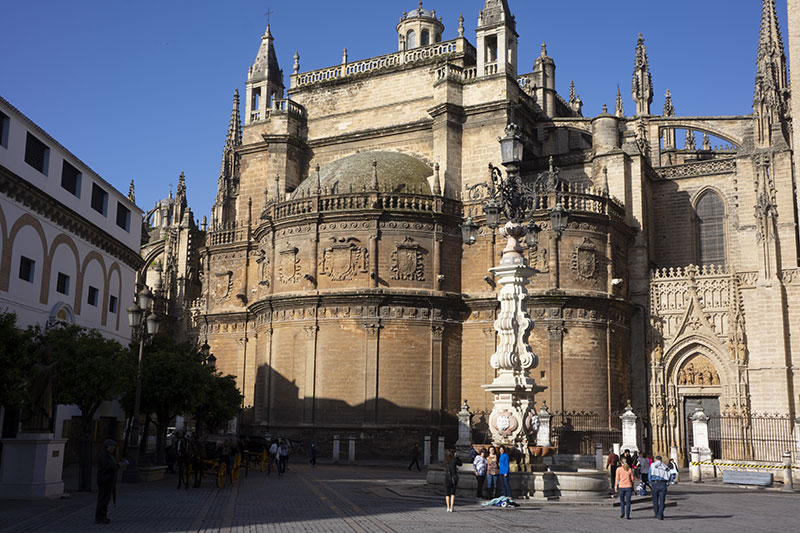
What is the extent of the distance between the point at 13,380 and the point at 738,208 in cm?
2973

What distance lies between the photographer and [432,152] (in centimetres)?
4044

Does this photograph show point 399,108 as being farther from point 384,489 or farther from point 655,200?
point 384,489

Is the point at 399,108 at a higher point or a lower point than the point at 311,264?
higher

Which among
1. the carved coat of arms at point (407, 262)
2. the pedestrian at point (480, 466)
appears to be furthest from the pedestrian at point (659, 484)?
the carved coat of arms at point (407, 262)

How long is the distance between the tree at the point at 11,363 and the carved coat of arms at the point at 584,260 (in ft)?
73.9

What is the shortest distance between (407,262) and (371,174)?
15.8ft

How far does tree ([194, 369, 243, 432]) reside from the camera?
30.5 m

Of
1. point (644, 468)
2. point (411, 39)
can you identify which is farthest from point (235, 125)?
point (644, 468)

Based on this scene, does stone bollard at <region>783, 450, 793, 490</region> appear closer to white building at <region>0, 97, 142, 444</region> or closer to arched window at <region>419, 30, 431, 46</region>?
white building at <region>0, 97, 142, 444</region>

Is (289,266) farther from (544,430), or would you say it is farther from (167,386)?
(544,430)

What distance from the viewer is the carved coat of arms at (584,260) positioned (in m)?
35.2

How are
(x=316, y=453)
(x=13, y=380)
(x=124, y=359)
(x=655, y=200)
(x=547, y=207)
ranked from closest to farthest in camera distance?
(x=13, y=380) → (x=124, y=359) → (x=316, y=453) → (x=547, y=207) → (x=655, y=200)

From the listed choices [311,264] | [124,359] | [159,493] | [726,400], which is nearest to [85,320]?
[124,359]

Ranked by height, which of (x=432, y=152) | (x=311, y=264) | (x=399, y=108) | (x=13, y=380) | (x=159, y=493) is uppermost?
(x=399, y=108)
